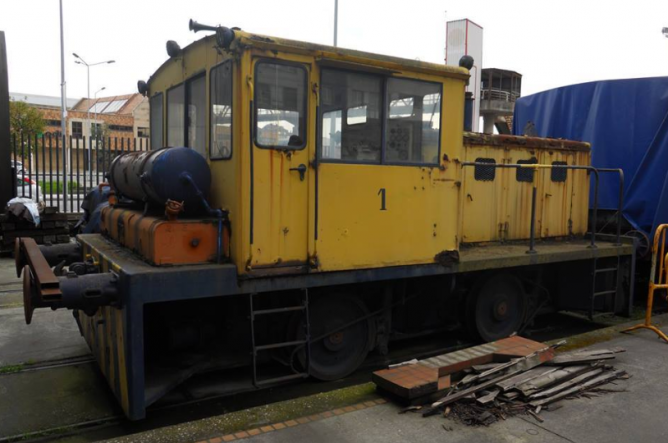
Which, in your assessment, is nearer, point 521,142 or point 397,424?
point 397,424

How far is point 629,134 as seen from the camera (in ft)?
27.3

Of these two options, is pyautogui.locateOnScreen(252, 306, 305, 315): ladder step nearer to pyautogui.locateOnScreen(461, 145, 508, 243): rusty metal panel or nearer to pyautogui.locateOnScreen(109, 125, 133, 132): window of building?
pyautogui.locateOnScreen(461, 145, 508, 243): rusty metal panel

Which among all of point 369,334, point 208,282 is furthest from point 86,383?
point 369,334

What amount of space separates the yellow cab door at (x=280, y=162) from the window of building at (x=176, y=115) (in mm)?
1382

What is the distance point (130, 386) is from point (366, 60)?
3.26m

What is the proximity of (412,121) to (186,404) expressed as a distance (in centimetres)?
331

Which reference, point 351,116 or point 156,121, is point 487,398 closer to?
point 351,116

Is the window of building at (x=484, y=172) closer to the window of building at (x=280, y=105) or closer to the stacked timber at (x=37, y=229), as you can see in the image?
the window of building at (x=280, y=105)

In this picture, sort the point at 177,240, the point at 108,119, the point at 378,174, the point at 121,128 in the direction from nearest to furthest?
the point at 177,240
the point at 378,174
the point at 121,128
the point at 108,119

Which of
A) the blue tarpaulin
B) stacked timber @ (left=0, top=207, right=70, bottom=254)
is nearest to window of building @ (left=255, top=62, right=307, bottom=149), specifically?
the blue tarpaulin

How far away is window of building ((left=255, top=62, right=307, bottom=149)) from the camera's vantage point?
4316 millimetres

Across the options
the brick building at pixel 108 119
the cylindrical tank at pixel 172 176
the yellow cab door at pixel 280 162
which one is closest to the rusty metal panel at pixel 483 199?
the yellow cab door at pixel 280 162

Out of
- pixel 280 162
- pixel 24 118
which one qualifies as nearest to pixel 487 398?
pixel 280 162

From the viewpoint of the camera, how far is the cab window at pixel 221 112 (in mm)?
4410
